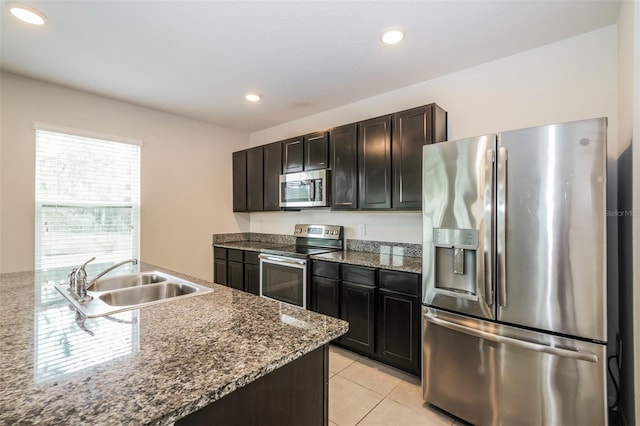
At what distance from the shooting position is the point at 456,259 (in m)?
1.85

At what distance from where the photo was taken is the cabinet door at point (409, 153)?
8.21 feet

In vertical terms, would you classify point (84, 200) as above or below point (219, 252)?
above

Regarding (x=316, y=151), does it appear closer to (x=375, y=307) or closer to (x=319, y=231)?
(x=319, y=231)

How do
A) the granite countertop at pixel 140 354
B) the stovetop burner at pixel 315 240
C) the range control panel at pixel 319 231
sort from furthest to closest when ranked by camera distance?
the range control panel at pixel 319 231 → the stovetop burner at pixel 315 240 → the granite countertop at pixel 140 354

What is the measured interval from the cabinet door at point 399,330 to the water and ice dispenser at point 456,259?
16.1 inches

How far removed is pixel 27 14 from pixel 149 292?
1.89m

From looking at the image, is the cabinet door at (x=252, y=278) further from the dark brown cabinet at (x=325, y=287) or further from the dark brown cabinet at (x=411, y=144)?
the dark brown cabinet at (x=411, y=144)

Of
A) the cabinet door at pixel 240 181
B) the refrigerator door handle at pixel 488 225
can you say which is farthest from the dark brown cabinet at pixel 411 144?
the cabinet door at pixel 240 181

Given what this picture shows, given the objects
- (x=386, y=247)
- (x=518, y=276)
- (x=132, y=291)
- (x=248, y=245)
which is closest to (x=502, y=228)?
(x=518, y=276)

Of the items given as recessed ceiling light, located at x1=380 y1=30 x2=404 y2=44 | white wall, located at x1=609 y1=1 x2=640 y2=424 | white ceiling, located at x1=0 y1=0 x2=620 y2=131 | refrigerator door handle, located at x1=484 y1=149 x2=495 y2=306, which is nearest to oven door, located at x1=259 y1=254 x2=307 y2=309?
refrigerator door handle, located at x1=484 y1=149 x2=495 y2=306

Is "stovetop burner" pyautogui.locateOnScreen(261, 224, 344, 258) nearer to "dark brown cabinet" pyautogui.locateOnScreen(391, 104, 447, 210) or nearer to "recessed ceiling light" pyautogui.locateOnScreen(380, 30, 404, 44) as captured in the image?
"dark brown cabinet" pyautogui.locateOnScreen(391, 104, 447, 210)

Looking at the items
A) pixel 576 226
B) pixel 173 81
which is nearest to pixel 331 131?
pixel 173 81

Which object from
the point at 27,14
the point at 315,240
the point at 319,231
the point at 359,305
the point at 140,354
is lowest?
the point at 359,305

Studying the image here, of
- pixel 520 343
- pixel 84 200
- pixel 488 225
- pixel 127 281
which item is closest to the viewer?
pixel 520 343
